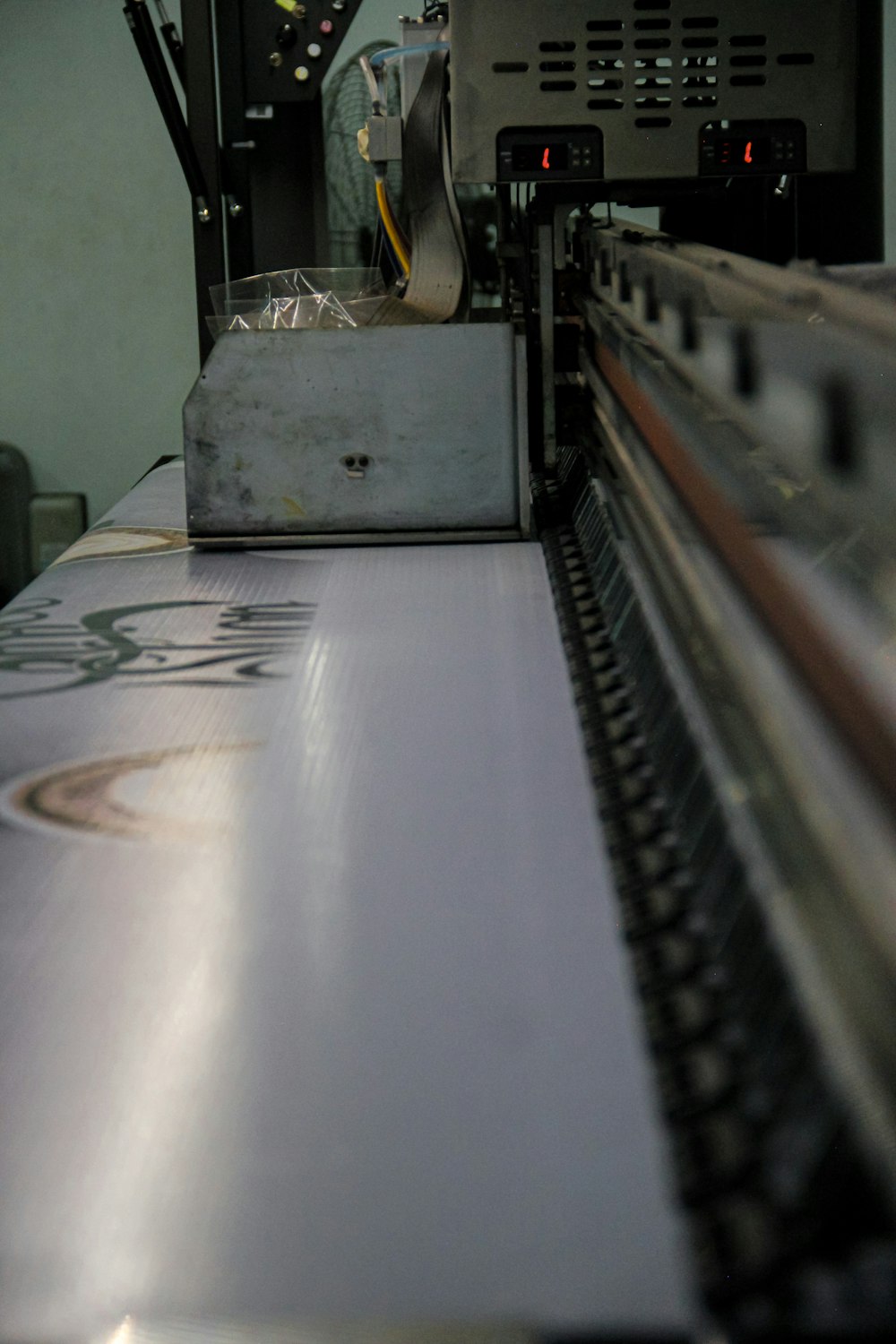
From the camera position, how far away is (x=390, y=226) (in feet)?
7.80

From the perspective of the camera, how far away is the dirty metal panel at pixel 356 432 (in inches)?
72.1

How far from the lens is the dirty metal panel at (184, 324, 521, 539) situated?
1.83 metres

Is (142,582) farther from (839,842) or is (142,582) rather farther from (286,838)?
(839,842)

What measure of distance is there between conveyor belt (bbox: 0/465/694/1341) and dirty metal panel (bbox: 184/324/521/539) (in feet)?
1.82

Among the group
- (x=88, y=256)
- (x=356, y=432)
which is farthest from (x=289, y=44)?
(x=88, y=256)

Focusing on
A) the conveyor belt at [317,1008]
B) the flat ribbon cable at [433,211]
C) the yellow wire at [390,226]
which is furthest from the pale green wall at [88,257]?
the conveyor belt at [317,1008]

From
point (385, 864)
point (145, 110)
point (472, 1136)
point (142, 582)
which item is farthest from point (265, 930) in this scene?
point (145, 110)

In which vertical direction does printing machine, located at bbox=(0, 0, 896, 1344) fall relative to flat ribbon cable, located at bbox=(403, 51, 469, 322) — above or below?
below

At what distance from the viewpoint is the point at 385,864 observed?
2.89ft

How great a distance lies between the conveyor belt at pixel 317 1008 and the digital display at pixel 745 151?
0.82 meters

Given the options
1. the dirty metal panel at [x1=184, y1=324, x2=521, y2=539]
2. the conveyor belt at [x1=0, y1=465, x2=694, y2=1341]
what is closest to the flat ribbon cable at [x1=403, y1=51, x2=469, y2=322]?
the dirty metal panel at [x1=184, y1=324, x2=521, y2=539]

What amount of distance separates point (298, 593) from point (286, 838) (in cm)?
71

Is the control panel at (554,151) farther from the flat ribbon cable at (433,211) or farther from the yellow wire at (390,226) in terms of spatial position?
the yellow wire at (390,226)

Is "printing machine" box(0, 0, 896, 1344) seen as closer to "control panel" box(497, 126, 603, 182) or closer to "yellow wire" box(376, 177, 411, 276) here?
"control panel" box(497, 126, 603, 182)
